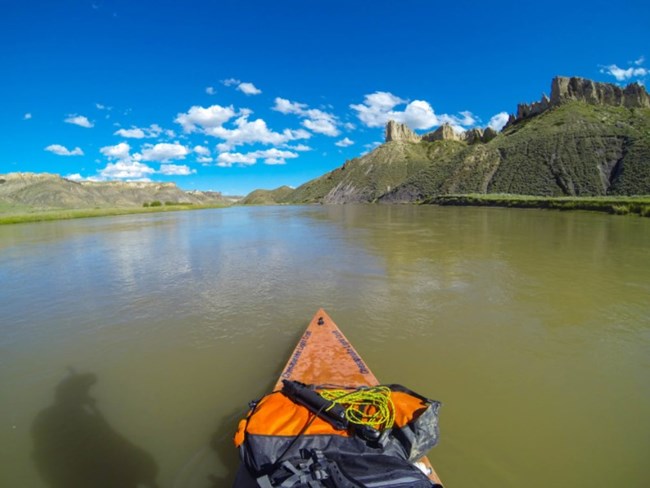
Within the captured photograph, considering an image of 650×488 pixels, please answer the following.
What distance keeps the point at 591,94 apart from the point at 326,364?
145m

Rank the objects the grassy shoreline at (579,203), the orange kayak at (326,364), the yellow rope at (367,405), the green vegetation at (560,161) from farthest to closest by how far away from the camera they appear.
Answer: the green vegetation at (560,161)
the grassy shoreline at (579,203)
the orange kayak at (326,364)
the yellow rope at (367,405)

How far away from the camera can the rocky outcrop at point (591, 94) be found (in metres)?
106

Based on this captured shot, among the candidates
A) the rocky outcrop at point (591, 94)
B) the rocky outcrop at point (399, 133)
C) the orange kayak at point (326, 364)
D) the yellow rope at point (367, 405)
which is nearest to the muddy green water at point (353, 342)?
the orange kayak at point (326, 364)

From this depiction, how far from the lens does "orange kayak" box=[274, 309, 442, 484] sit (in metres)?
4.62

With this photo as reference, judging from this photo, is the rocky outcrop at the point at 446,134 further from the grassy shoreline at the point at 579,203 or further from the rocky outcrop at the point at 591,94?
the grassy shoreline at the point at 579,203

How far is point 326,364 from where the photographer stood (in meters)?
5.12

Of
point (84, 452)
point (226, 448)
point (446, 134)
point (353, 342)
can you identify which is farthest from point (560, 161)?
point (446, 134)

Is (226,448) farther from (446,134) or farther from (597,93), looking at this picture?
(446,134)

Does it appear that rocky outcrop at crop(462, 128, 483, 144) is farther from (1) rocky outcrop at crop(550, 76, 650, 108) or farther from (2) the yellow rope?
(2) the yellow rope

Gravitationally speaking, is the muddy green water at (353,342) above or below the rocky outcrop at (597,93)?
below

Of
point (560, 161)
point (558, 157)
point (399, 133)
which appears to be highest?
point (399, 133)

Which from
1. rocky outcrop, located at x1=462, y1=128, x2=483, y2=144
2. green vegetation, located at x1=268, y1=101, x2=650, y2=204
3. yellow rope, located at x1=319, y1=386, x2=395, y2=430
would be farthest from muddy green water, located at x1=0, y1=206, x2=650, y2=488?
rocky outcrop, located at x1=462, y1=128, x2=483, y2=144

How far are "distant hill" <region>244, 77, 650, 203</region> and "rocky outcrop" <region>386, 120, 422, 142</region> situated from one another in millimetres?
33111

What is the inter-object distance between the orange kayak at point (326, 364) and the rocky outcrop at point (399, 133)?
190 m
